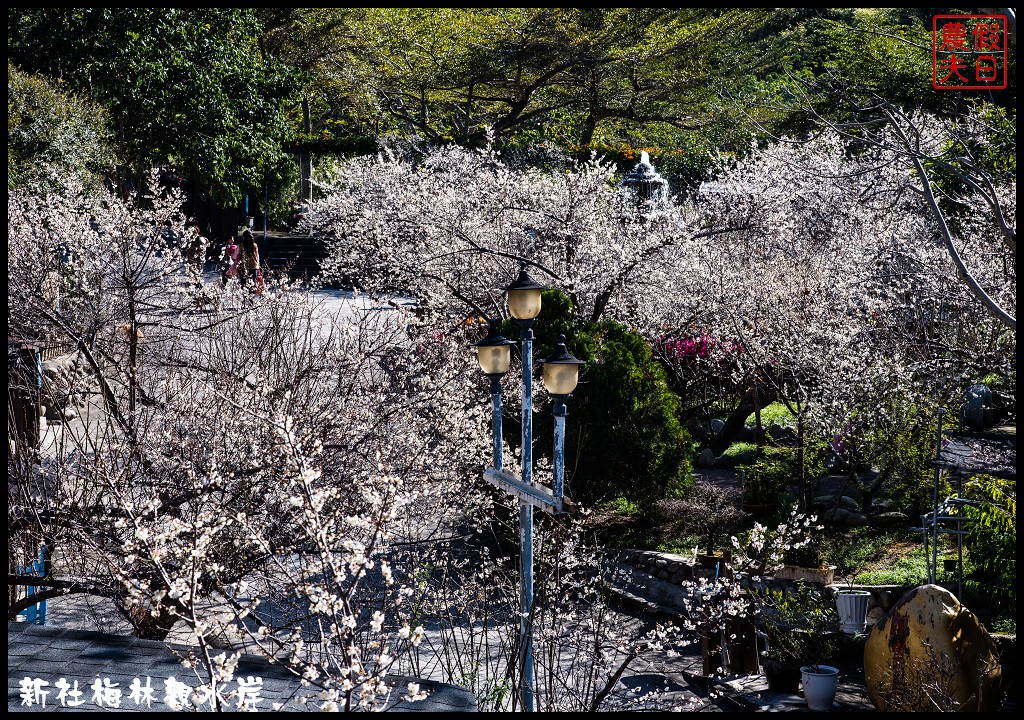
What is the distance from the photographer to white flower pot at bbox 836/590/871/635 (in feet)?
26.3

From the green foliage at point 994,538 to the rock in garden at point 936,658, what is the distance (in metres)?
1.25

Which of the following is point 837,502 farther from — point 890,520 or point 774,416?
point 774,416

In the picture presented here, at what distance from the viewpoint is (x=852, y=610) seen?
8039 millimetres

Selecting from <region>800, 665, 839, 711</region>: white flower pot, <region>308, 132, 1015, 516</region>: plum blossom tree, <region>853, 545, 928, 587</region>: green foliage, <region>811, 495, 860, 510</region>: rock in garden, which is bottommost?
<region>800, 665, 839, 711</region>: white flower pot

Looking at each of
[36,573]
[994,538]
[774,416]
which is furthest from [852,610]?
[36,573]

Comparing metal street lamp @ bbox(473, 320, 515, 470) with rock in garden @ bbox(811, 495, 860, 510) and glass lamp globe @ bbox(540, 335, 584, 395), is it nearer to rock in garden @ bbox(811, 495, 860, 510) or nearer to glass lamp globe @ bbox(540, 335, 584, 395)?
glass lamp globe @ bbox(540, 335, 584, 395)

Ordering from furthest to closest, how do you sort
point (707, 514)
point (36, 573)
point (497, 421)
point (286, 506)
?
point (707, 514) → point (36, 573) → point (286, 506) → point (497, 421)

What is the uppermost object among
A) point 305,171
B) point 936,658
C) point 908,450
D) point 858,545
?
point 305,171

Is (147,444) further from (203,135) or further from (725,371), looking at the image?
(203,135)

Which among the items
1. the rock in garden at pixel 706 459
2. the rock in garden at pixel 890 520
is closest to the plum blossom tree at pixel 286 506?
the rock in garden at pixel 890 520

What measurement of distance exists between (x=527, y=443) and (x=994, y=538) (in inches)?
176

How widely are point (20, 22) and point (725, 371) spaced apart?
590 inches

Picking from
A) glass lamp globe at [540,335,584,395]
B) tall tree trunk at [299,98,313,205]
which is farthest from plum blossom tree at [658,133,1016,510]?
tall tree trunk at [299,98,313,205]

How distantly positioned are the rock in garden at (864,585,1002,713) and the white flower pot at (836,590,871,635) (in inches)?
50.2
